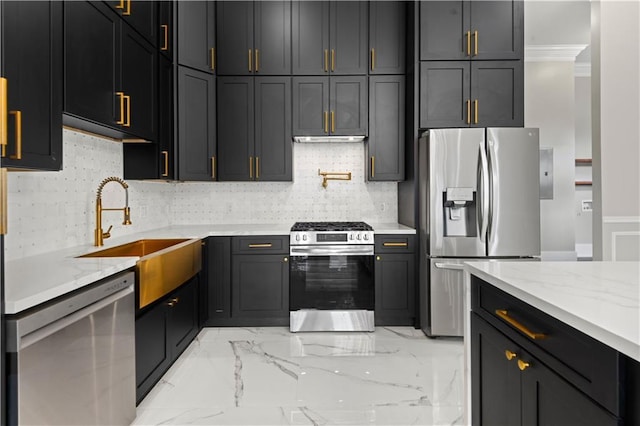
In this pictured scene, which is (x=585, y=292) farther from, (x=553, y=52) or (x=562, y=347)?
(x=553, y=52)

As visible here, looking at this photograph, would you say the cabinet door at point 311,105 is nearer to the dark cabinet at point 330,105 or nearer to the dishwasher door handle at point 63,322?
the dark cabinet at point 330,105

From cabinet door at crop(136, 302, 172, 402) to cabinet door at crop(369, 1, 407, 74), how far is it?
2.87 m

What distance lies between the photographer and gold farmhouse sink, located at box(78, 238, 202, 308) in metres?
2.27

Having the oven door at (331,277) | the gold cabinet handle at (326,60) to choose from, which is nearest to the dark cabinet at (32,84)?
the oven door at (331,277)

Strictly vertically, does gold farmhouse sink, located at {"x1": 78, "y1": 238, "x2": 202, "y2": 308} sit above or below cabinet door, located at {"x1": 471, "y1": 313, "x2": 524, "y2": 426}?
above

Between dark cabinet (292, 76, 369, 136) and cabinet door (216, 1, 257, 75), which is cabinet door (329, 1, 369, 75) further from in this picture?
cabinet door (216, 1, 257, 75)

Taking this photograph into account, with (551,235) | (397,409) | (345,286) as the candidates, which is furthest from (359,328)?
(551,235)

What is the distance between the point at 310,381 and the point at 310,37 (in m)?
3.06

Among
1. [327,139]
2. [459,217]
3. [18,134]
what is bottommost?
[459,217]

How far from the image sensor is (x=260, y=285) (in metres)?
3.73

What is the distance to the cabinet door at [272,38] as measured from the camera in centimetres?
395

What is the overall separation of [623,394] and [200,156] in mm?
3538

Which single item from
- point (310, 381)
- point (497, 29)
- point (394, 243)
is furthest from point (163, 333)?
point (497, 29)

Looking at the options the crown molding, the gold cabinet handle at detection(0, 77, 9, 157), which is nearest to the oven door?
the gold cabinet handle at detection(0, 77, 9, 157)
